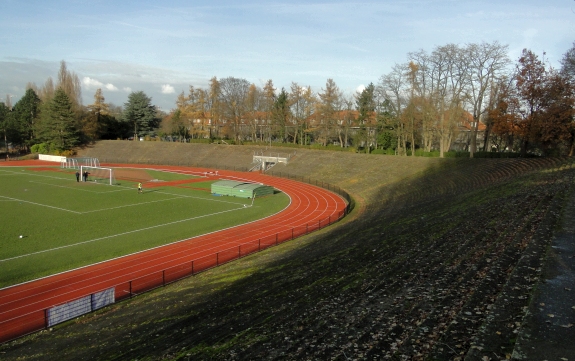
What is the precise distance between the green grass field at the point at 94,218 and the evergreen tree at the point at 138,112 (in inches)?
1887

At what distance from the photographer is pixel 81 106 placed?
8938cm

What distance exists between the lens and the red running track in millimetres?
14633

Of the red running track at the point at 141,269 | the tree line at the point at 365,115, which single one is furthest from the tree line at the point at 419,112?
the red running track at the point at 141,269

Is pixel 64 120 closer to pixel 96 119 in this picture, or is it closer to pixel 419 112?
pixel 96 119

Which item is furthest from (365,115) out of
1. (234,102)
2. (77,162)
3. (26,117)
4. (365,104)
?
(26,117)

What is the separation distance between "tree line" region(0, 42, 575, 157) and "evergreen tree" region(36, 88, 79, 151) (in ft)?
0.65

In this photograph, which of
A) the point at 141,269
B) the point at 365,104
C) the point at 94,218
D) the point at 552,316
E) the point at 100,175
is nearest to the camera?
the point at 552,316

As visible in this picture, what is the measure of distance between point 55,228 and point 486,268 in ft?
82.9

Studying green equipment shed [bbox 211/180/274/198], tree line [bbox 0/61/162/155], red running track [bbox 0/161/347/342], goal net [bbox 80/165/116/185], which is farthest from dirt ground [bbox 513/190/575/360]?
tree line [bbox 0/61/162/155]

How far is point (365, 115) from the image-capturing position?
71000 mm

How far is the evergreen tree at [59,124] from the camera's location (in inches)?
3071

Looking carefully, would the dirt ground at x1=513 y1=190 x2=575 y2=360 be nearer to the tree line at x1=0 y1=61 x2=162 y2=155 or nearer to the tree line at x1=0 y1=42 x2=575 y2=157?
the tree line at x1=0 y1=42 x2=575 y2=157

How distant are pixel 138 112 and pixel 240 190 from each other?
2575 inches

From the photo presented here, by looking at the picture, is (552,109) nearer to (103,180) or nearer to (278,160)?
(278,160)
